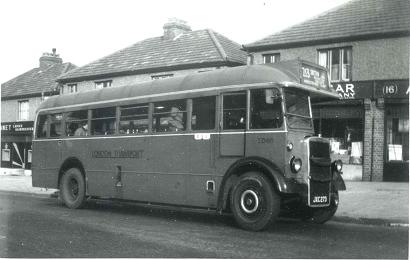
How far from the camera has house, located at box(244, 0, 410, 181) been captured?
19.1 m

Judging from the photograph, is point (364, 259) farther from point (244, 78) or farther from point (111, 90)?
point (111, 90)

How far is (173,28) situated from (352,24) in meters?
11.7

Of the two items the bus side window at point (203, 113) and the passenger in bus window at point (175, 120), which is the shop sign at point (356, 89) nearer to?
the passenger in bus window at point (175, 120)

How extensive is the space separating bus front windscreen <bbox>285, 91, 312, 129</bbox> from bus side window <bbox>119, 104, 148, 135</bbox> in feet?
11.5

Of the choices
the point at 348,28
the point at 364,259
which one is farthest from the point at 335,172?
the point at 348,28

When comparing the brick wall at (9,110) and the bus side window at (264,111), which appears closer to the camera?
the bus side window at (264,111)

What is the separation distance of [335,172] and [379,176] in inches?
422

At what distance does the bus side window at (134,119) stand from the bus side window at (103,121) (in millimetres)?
346

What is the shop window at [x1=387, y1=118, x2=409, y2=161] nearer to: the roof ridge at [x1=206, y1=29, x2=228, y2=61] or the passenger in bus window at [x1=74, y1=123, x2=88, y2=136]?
the roof ridge at [x1=206, y1=29, x2=228, y2=61]

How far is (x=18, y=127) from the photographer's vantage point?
33.5 metres

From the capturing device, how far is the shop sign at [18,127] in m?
32.9

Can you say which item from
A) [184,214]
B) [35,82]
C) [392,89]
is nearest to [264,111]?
[184,214]

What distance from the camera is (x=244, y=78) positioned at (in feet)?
30.2

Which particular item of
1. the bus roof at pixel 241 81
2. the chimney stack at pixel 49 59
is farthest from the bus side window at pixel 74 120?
the chimney stack at pixel 49 59
